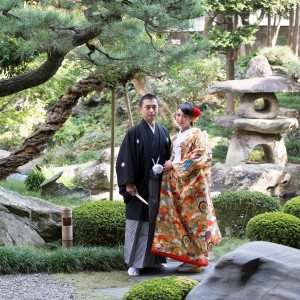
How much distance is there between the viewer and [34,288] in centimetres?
532

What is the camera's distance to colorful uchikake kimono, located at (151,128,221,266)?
19.9ft

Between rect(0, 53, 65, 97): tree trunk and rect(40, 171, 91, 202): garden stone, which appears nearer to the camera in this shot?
rect(0, 53, 65, 97): tree trunk

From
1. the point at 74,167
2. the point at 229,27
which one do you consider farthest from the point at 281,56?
the point at 74,167

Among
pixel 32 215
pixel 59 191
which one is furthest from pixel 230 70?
pixel 32 215

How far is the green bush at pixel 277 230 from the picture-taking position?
6.48 m

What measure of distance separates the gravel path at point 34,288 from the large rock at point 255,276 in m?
1.71

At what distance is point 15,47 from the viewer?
7.84 meters

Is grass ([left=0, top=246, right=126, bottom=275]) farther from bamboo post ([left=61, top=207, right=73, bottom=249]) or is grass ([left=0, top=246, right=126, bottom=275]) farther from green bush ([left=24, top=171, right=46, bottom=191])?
green bush ([left=24, top=171, right=46, bottom=191])

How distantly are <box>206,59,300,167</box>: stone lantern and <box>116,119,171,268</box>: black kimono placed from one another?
8639 millimetres

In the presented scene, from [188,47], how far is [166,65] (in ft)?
1.06

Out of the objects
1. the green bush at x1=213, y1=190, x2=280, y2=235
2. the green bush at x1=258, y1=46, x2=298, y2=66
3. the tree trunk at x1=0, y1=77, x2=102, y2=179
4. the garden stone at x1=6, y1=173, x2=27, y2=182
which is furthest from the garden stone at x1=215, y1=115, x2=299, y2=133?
the tree trunk at x1=0, y1=77, x2=102, y2=179

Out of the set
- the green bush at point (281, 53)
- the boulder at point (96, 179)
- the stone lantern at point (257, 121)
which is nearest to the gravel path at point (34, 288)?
the boulder at point (96, 179)

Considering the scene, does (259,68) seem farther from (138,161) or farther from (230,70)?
(138,161)

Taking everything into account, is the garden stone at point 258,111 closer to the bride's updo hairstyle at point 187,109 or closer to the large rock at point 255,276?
the bride's updo hairstyle at point 187,109
